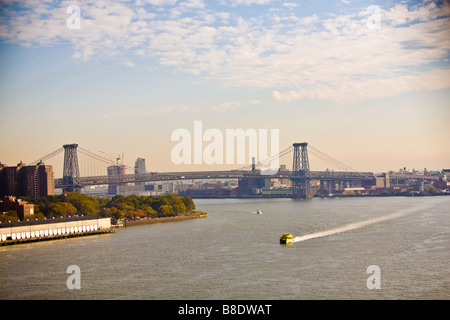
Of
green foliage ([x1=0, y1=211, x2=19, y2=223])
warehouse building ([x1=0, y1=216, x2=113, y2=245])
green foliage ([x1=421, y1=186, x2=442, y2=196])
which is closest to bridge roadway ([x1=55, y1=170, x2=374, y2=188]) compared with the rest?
green foliage ([x1=421, y1=186, x2=442, y2=196])

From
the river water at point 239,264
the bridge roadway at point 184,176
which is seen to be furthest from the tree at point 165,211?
the bridge roadway at point 184,176

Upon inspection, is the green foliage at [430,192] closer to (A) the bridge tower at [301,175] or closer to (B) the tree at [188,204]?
(A) the bridge tower at [301,175]

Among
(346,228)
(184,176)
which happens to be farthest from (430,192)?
(346,228)

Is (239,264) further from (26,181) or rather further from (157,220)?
(26,181)
